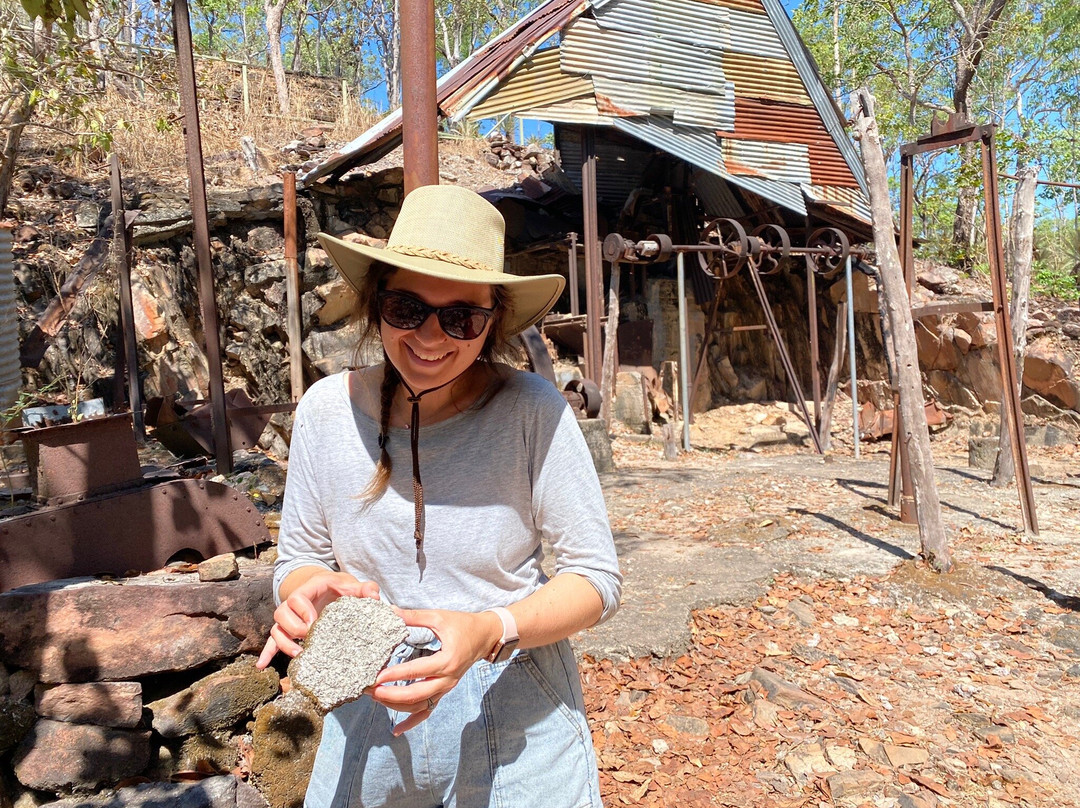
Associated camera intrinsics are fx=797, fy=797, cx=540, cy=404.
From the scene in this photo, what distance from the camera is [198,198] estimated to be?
4.25 m

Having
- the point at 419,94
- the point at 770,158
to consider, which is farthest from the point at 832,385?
the point at 419,94

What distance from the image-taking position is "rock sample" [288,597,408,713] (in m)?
1.29

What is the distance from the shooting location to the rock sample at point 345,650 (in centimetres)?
129

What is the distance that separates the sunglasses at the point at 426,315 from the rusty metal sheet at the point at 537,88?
8325 mm

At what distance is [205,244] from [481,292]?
3323 mm

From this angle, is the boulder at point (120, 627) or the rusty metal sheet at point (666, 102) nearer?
the boulder at point (120, 627)

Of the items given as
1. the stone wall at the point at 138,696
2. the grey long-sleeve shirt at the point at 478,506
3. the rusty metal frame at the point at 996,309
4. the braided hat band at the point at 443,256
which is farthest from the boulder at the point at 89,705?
the rusty metal frame at the point at 996,309

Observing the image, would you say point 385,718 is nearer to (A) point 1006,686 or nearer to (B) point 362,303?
(B) point 362,303

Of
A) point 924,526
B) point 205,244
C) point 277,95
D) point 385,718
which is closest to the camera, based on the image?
point 385,718

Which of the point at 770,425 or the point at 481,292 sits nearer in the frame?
the point at 481,292

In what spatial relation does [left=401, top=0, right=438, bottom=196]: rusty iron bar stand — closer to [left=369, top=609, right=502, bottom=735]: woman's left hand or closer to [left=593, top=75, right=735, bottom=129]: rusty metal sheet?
[left=369, top=609, right=502, bottom=735]: woman's left hand

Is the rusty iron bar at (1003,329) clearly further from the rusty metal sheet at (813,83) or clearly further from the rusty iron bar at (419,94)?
the rusty metal sheet at (813,83)

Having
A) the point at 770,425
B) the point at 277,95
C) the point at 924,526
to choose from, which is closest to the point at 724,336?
the point at 770,425

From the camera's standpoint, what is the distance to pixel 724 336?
1355 centimetres
